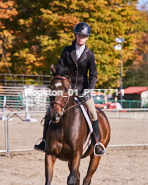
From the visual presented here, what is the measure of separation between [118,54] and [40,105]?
9245 millimetres

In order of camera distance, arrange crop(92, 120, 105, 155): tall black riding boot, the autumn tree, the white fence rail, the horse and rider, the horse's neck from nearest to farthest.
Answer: the horse and rider, the horse's neck, crop(92, 120, 105, 155): tall black riding boot, the white fence rail, the autumn tree

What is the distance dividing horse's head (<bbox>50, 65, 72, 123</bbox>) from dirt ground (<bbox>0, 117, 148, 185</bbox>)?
2807 mm

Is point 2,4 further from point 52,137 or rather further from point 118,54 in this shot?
point 52,137

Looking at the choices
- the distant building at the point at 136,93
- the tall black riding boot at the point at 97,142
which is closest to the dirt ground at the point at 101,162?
the tall black riding boot at the point at 97,142

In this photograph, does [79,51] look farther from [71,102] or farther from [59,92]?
[59,92]

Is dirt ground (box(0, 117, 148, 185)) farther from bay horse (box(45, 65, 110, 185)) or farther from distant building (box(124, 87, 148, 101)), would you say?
distant building (box(124, 87, 148, 101))

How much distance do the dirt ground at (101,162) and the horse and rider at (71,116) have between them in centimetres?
157

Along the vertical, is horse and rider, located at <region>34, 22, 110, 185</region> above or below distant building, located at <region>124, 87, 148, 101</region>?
above

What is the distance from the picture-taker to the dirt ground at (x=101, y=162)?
7320 millimetres

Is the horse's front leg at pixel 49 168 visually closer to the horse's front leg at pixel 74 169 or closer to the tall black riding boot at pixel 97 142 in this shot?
the horse's front leg at pixel 74 169

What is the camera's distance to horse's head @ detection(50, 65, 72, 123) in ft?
15.5

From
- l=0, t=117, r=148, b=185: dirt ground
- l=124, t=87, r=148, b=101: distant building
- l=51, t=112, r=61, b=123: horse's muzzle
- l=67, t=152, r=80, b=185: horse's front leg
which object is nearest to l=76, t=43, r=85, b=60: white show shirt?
l=51, t=112, r=61, b=123: horse's muzzle

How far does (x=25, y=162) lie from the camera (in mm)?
9367

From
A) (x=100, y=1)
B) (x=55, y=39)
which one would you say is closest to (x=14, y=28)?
(x=55, y=39)
